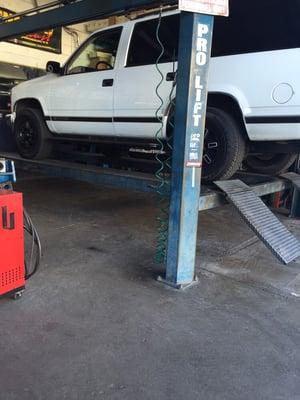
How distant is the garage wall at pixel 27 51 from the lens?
11570 millimetres

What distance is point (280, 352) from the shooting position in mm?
2516

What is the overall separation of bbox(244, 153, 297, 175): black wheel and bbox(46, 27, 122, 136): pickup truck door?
2.09 m

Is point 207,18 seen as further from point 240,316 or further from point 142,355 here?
point 142,355

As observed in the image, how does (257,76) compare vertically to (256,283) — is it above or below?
above

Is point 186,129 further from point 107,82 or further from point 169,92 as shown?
point 107,82

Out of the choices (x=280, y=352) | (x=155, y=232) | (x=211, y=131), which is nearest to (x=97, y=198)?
(x=155, y=232)

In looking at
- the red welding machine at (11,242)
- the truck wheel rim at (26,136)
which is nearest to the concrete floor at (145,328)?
the red welding machine at (11,242)

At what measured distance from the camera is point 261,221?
155 inches

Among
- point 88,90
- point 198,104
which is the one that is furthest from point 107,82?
point 198,104

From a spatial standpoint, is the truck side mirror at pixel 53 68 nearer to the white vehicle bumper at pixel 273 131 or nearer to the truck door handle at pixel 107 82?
the truck door handle at pixel 107 82

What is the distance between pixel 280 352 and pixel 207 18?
97.1 inches

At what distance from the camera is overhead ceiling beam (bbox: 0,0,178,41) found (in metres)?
3.27

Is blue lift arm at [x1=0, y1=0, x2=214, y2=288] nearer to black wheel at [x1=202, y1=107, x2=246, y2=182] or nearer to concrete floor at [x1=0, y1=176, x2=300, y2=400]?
concrete floor at [x1=0, y1=176, x2=300, y2=400]

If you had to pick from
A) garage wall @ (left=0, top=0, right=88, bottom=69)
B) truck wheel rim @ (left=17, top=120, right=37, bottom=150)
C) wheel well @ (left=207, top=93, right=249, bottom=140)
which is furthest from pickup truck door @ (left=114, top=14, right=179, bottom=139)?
garage wall @ (left=0, top=0, right=88, bottom=69)
